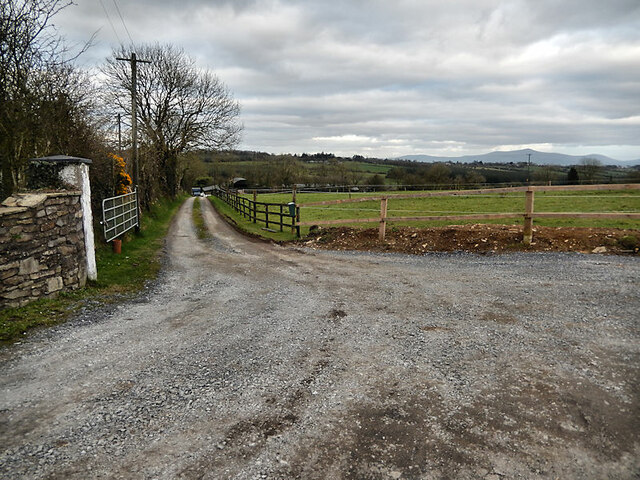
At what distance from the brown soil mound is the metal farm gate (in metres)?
5.78

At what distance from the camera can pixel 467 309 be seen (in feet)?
18.5

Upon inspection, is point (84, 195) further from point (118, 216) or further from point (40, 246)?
point (118, 216)

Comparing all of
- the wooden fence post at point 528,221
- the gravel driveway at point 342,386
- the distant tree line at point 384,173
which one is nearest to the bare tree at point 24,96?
the gravel driveway at point 342,386

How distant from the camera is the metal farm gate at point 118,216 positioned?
34.7ft

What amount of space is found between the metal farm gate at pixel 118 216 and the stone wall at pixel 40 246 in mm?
3466

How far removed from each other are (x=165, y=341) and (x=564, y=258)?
804cm

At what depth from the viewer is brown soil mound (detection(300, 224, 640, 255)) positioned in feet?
28.8

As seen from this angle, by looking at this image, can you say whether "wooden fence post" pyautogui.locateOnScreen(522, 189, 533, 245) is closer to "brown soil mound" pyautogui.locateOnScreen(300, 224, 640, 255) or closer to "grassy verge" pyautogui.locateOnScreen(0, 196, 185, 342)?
"brown soil mound" pyautogui.locateOnScreen(300, 224, 640, 255)

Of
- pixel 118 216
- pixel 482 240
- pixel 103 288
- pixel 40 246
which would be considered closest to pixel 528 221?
pixel 482 240

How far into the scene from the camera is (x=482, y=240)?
992 cm

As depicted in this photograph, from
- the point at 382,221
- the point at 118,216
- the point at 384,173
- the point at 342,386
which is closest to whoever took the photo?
the point at 342,386

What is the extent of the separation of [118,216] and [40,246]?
5.98 meters

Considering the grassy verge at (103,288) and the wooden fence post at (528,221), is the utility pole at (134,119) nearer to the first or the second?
the grassy verge at (103,288)

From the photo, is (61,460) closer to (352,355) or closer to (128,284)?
(352,355)
